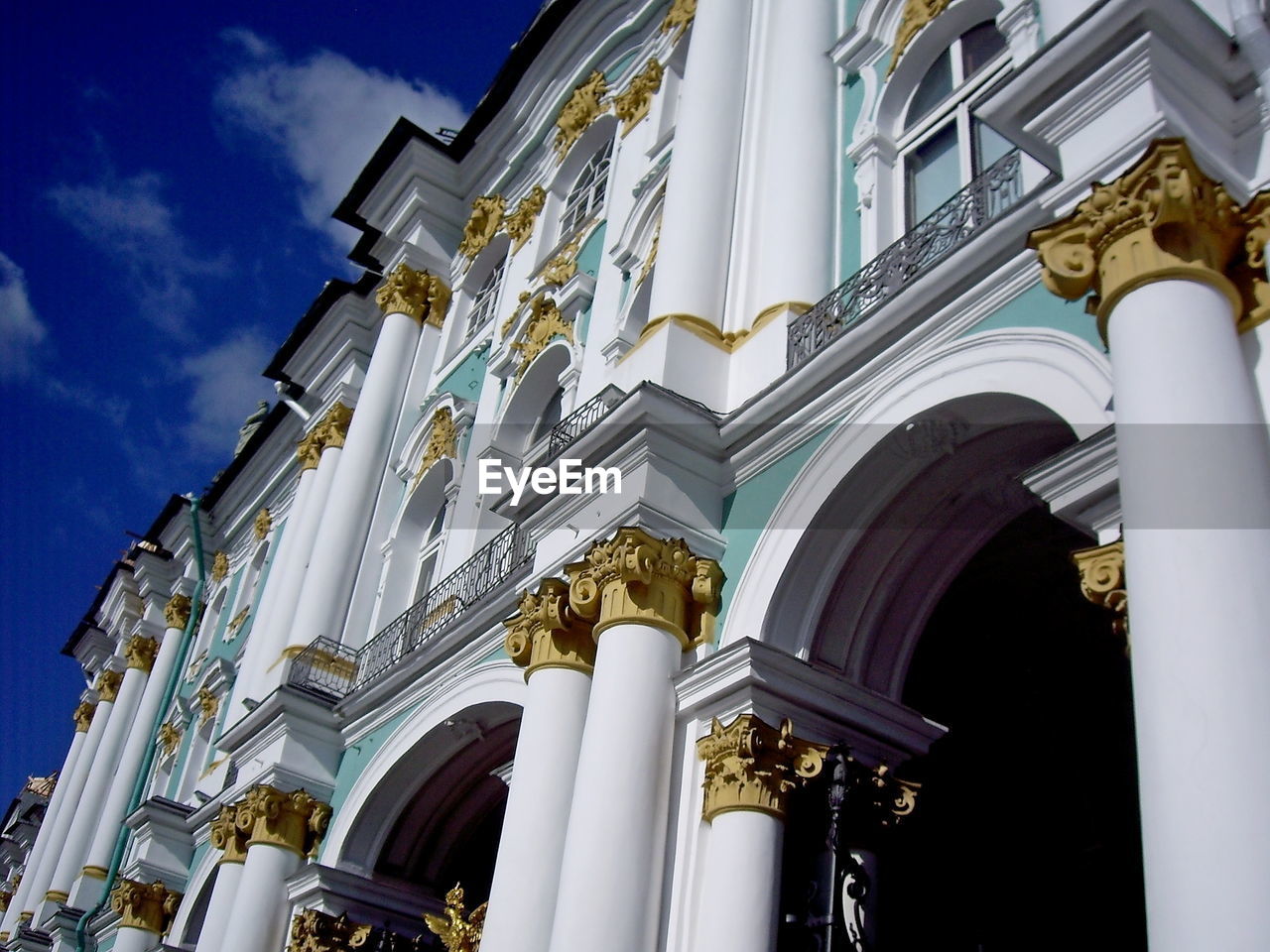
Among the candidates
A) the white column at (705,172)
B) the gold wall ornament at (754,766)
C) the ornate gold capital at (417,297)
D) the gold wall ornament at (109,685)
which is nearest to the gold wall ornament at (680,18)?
the white column at (705,172)

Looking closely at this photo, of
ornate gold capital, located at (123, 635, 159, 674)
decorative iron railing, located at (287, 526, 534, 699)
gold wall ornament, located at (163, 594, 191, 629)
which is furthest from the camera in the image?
ornate gold capital, located at (123, 635, 159, 674)

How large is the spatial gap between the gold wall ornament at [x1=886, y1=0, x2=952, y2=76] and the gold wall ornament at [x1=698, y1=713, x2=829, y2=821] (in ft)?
19.4

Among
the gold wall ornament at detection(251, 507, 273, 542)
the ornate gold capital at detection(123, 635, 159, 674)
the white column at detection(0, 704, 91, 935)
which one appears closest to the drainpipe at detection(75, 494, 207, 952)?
the ornate gold capital at detection(123, 635, 159, 674)

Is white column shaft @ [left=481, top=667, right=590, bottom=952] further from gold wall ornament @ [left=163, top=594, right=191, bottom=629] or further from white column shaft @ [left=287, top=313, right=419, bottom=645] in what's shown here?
gold wall ornament @ [left=163, top=594, right=191, bottom=629]

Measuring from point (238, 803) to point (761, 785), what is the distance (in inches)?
325

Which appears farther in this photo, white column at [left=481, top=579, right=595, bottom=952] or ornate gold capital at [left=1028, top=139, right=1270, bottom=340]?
white column at [left=481, top=579, right=595, bottom=952]

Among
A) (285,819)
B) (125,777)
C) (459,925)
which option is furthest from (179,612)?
(459,925)

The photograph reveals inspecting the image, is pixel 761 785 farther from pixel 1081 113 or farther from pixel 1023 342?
pixel 1081 113

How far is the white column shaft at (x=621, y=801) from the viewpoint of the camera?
786cm

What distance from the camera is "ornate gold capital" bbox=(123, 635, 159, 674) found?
2850 centimetres

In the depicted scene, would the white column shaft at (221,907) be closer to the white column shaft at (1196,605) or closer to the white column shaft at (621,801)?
the white column shaft at (621,801)

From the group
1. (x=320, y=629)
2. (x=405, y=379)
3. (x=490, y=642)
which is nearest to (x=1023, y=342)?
(x=490, y=642)

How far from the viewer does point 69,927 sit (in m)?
22.2

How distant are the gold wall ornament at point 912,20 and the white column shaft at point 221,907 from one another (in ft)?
33.4
